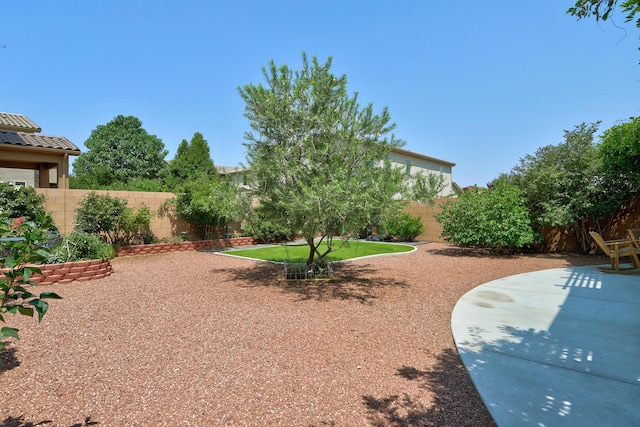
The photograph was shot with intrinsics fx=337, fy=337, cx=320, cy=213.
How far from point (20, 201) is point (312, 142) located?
33.0 ft

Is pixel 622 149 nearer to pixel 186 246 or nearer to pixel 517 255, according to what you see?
pixel 517 255

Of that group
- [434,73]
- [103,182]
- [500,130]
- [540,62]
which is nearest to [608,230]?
[500,130]

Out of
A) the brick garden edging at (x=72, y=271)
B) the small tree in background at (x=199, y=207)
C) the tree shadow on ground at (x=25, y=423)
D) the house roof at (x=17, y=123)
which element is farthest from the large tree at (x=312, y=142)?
the house roof at (x=17, y=123)

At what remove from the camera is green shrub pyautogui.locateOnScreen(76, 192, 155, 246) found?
468 inches

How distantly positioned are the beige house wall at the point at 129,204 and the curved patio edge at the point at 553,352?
11536 mm

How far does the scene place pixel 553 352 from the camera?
4254 mm

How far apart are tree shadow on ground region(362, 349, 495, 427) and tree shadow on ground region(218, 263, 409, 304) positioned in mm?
3036

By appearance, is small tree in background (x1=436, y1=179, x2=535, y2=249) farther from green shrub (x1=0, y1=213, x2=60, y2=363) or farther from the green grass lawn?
green shrub (x1=0, y1=213, x2=60, y2=363)

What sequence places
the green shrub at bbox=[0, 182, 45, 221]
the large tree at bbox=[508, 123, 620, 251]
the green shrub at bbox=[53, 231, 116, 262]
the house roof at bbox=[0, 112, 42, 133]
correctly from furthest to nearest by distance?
the house roof at bbox=[0, 112, 42, 133] < the large tree at bbox=[508, 123, 620, 251] < the green shrub at bbox=[0, 182, 45, 221] < the green shrub at bbox=[53, 231, 116, 262]

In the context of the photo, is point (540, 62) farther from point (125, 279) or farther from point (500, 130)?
point (125, 279)

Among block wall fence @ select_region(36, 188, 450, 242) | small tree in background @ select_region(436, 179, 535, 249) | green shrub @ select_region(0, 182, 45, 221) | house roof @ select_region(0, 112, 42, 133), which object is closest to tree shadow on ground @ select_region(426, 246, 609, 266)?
small tree in background @ select_region(436, 179, 535, 249)

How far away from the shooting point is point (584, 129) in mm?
13258

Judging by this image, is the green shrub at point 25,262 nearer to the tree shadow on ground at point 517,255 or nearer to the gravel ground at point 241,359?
the gravel ground at point 241,359

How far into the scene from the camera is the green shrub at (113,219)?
1190 cm
